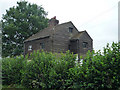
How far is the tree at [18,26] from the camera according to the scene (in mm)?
41812

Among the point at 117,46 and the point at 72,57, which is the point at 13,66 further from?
the point at 117,46

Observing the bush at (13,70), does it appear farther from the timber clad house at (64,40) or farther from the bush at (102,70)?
the timber clad house at (64,40)

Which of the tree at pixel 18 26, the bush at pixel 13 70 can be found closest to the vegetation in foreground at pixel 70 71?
the bush at pixel 13 70

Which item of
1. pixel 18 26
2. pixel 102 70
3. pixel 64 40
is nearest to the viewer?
pixel 102 70

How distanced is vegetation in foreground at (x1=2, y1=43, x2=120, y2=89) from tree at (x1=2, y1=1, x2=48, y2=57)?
29.7 metres

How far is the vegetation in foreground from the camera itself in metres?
6.20

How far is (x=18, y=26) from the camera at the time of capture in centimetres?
4259

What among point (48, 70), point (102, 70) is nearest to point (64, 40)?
point (48, 70)

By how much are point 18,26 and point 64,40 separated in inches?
719

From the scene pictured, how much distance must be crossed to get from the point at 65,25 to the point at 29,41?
33.9ft

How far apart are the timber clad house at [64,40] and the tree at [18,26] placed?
33.6 ft

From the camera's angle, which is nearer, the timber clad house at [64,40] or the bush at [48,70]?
the bush at [48,70]

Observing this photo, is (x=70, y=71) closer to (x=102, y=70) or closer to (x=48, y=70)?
(x=102, y=70)

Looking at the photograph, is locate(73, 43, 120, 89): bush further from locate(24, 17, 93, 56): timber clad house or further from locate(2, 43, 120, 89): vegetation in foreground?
locate(24, 17, 93, 56): timber clad house
